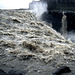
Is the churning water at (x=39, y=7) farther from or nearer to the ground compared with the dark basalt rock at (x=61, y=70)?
farther from the ground

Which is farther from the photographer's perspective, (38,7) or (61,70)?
(38,7)

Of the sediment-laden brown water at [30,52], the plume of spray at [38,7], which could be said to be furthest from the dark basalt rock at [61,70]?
the plume of spray at [38,7]

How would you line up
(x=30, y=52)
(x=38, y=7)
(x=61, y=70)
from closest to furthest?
1. (x=61, y=70)
2. (x=30, y=52)
3. (x=38, y=7)

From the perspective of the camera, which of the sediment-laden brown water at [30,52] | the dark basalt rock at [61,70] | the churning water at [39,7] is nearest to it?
the dark basalt rock at [61,70]

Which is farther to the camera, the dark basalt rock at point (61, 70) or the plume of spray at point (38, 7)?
the plume of spray at point (38, 7)

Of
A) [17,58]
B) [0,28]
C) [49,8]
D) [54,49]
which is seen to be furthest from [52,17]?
[17,58]

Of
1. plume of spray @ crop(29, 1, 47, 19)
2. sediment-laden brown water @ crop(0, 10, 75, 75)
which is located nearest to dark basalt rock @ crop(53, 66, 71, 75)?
sediment-laden brown water @ crop(0, 10, 75, 75)

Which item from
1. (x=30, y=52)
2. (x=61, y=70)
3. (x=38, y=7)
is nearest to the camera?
(x=61, y=70)

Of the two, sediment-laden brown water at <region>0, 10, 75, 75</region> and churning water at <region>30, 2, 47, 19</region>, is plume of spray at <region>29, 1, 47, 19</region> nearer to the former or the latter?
churning water at <region>30, 2, 47, 19</region>

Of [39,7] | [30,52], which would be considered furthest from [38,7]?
[30,52]

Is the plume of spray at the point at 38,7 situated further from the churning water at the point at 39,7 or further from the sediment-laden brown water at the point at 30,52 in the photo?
the sediment-laden brown water at the point at 30,52

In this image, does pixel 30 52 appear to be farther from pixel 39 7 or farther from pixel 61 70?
pixel 39 7

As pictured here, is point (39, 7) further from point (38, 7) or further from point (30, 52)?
point (30, 52)

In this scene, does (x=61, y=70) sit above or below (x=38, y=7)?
below
